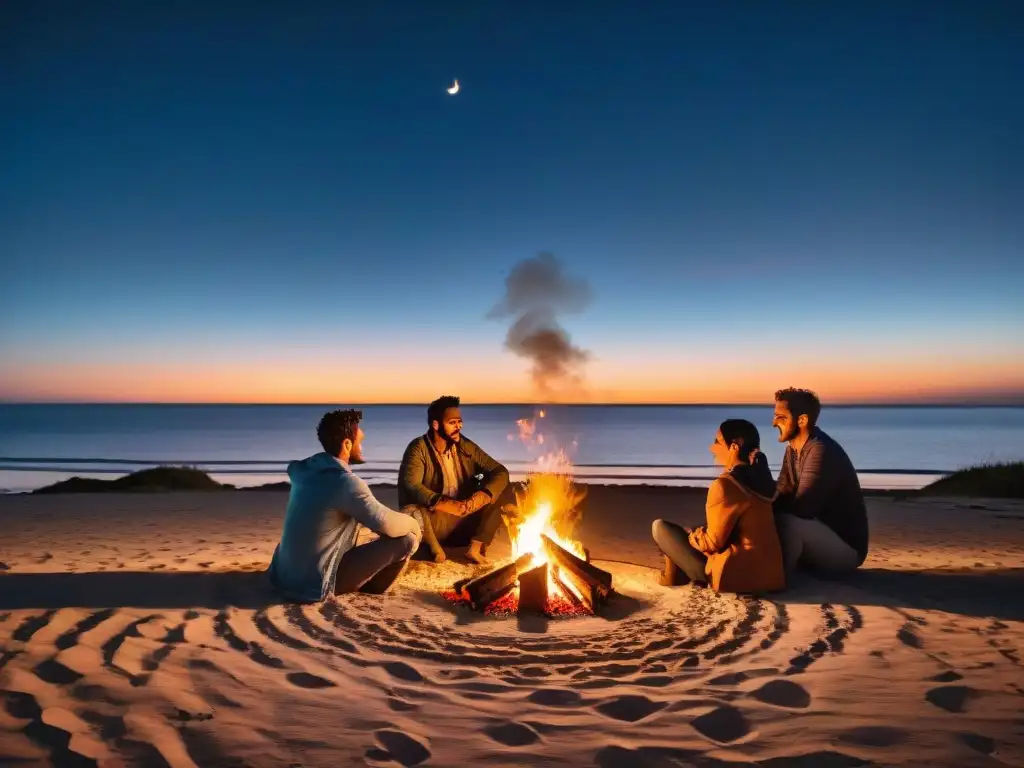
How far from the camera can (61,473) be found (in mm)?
27734

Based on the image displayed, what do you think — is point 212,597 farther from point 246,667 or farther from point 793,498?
point 793,498

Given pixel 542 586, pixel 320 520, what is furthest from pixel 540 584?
pixel 320 520

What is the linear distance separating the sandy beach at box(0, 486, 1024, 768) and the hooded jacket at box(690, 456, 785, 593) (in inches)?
8.2

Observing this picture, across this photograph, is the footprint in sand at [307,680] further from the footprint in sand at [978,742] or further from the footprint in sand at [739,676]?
the footprint in sand at [978,742]

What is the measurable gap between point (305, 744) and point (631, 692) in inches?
71.0

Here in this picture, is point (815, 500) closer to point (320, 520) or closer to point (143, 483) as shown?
point (320, 520)

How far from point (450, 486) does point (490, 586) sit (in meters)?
2.20

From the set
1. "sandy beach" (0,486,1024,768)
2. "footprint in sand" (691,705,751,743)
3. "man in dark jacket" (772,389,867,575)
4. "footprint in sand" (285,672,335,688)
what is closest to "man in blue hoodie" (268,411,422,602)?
"sandy beach" (0,486,1024,768)

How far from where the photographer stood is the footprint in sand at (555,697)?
12.8 ft

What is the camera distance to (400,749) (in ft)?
11.1

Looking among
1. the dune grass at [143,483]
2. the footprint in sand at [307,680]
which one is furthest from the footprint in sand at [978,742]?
the dune grass at [143,483]

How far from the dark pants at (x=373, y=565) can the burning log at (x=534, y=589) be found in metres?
1.11

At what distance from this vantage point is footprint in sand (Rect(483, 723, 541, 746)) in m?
3.45

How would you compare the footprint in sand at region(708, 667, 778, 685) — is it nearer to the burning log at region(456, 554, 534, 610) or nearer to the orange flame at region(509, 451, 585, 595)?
the burning log at region(456, 554, 534, 610)
